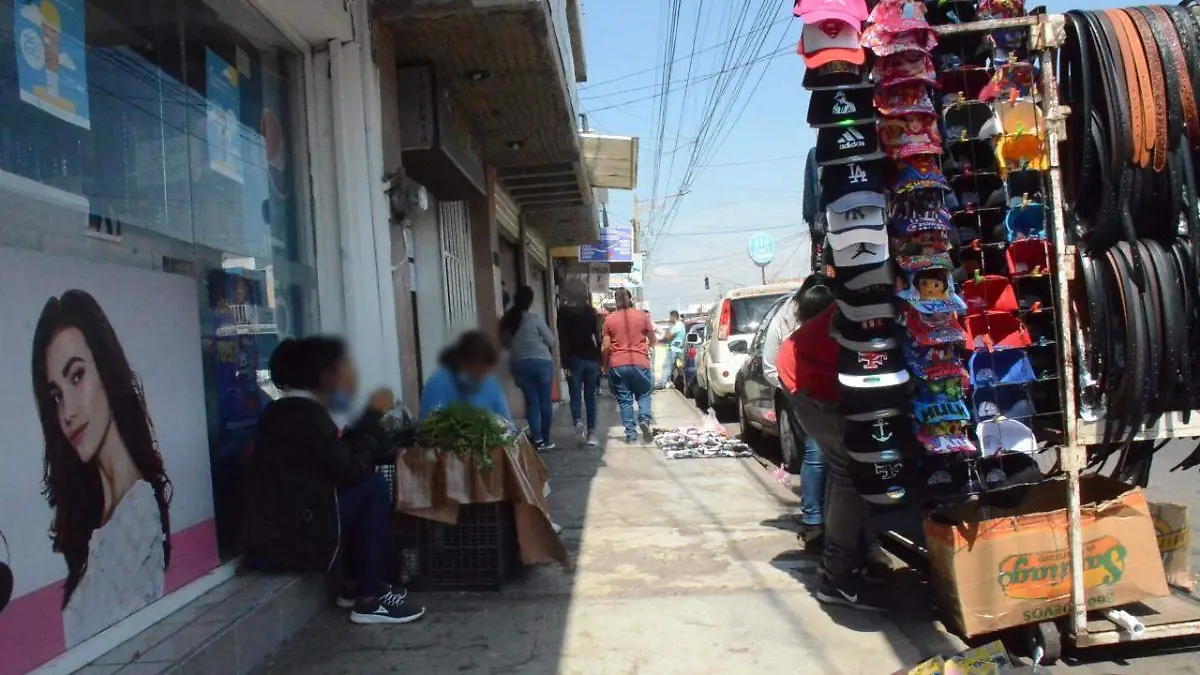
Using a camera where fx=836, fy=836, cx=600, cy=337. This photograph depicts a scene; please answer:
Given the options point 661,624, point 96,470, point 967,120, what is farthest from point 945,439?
point 96,470

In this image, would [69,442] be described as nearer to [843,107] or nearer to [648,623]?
[648,623]

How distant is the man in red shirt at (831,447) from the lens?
3746mm

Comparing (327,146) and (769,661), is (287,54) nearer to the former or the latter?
(327,146)

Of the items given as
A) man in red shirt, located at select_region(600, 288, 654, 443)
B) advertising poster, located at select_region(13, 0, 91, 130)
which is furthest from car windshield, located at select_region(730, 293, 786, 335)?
advertising poster, located at select_region(13, 0, 91, 130)

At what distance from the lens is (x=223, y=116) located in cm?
411

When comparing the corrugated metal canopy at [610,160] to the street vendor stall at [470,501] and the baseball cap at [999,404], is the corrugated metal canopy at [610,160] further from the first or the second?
the baseball cap at [999,404]

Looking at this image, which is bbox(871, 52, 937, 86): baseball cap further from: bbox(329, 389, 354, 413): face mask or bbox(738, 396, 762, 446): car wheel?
bbox(738, 396, 762, 446): car wheel

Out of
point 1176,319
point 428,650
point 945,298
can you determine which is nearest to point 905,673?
point 945,298

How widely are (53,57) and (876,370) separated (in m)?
3.16

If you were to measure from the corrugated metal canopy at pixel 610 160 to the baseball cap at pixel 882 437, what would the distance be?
299 inches

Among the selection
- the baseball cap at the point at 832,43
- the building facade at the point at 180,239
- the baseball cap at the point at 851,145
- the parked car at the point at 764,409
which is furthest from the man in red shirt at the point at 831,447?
the parked car at the point at 764,409

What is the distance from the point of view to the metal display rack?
3.20m

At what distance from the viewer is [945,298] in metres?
3.18

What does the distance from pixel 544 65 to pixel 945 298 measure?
3950 millimetres
